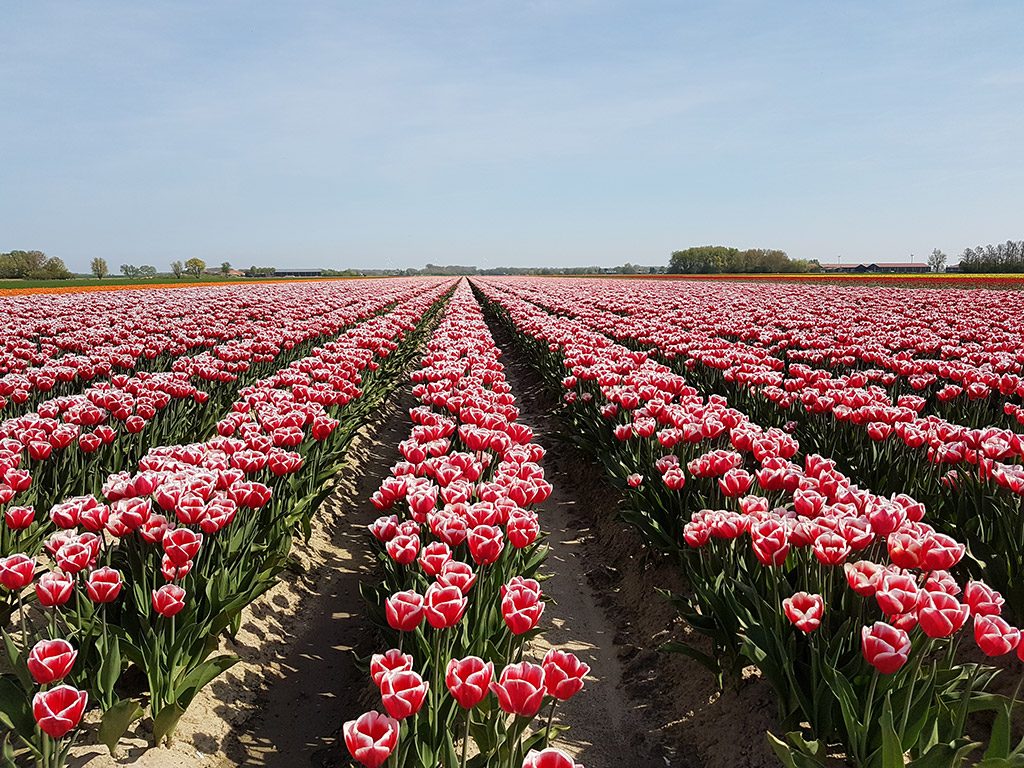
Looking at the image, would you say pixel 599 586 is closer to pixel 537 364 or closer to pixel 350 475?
pixel 350 475

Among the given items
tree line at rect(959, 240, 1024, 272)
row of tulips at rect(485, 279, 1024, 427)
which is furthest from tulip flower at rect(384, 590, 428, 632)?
tree line at rect(959, 240, 1024, 272)

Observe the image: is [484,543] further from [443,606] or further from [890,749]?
[890,749]

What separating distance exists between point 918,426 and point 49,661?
5.22 metres

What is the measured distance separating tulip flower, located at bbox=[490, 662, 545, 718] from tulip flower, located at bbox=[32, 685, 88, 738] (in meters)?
1.29

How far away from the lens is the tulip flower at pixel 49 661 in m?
1.99

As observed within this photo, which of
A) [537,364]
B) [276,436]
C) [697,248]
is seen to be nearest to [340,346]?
[537,364]

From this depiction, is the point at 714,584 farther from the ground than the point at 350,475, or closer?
farther from the ground

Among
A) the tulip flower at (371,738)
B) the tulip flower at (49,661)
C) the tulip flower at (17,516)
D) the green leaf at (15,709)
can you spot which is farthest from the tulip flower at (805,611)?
the tulip flower at (17,516)

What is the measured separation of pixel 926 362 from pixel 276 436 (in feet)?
25.7

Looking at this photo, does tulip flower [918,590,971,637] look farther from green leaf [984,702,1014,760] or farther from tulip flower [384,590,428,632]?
tulip flower [384,590,428,632]

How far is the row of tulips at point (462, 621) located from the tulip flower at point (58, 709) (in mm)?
885

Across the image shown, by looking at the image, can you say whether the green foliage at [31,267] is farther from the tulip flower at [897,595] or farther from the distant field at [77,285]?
the tulip flower at [897,595]

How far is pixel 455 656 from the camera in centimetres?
278

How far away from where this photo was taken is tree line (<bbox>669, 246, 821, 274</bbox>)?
92562 mm
